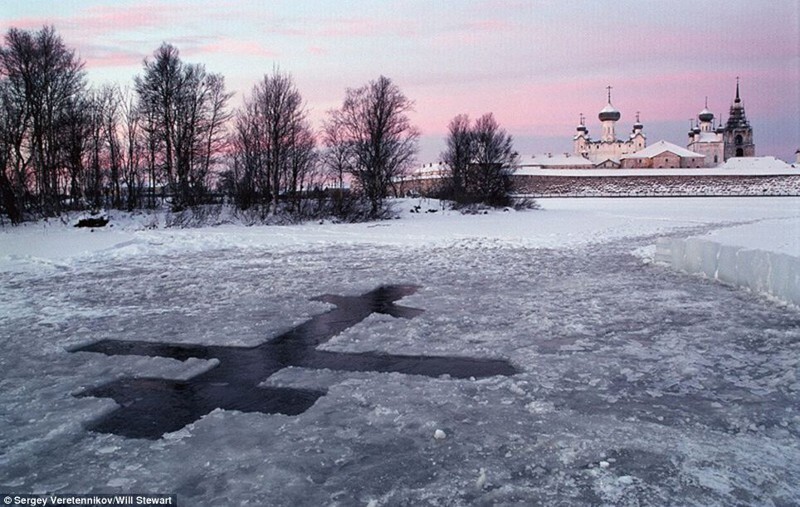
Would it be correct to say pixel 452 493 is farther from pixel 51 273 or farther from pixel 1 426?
pixel 51 273

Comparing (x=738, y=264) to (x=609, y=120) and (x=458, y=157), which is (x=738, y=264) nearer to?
(x=458, y=157)

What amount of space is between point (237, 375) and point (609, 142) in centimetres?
12271

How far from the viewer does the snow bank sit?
8.02 m

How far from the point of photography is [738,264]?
376 inches

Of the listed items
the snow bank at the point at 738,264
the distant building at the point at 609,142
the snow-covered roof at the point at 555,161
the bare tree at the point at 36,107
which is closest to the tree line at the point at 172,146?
the bare tree at the point at 36,107

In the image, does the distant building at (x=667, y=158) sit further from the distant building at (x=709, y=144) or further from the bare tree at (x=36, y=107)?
the bare tree at (x=36, y=107)

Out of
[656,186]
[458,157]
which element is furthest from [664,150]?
[458,157]

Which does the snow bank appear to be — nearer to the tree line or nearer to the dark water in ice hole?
the dark water in ice hole

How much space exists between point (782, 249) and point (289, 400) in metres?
7.73

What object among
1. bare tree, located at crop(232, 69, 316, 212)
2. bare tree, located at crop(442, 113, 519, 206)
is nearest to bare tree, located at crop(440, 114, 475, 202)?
bare tree, located at crop(442, 113, 519, 206)

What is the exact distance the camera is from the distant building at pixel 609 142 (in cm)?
11662

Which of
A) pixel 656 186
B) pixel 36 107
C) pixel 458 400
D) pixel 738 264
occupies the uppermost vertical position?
pixel 36 107

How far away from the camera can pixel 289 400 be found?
473 cm

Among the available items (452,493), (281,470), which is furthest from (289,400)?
(452,493)
